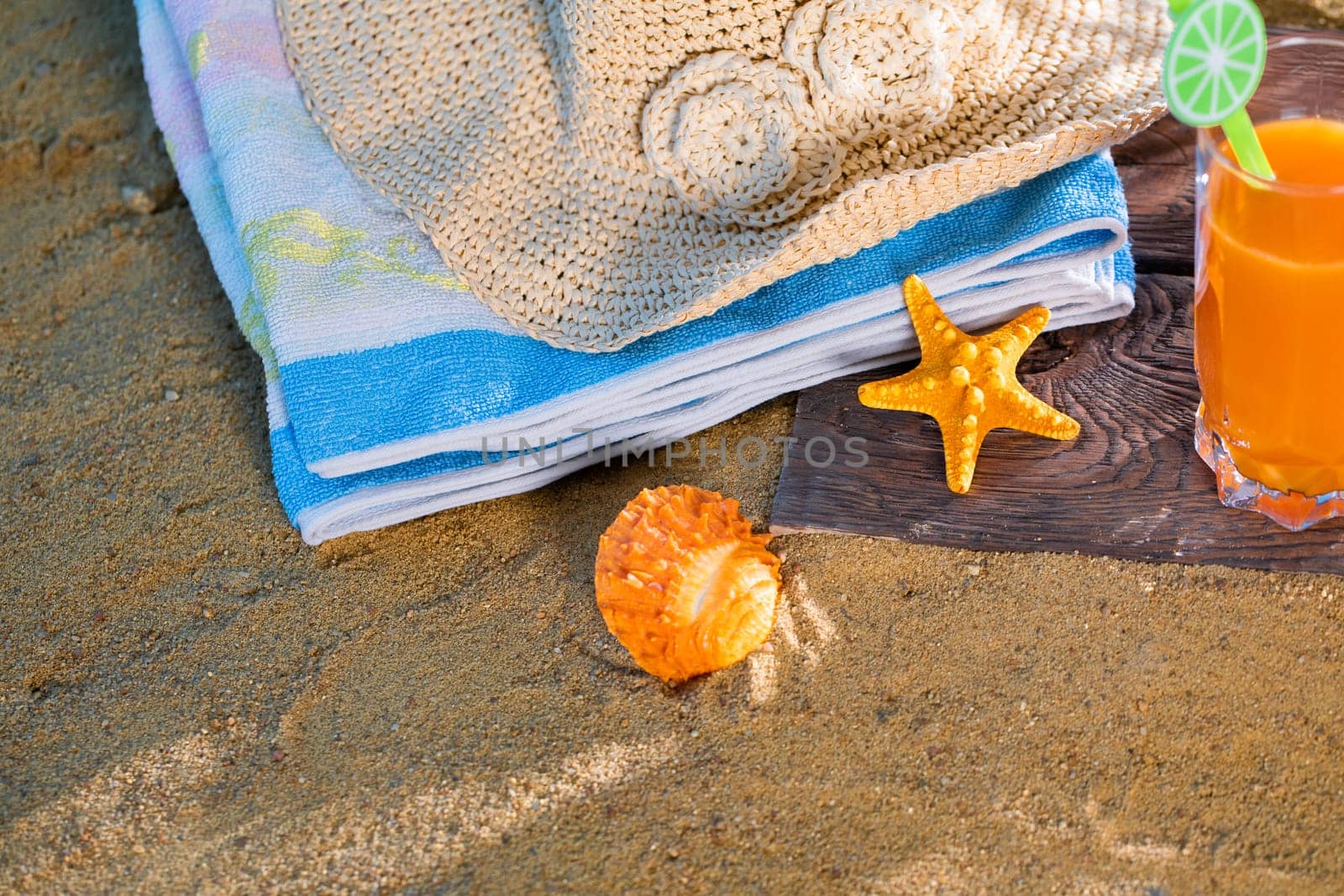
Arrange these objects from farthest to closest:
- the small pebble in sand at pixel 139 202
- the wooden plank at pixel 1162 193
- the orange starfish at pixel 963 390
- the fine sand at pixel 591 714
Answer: the small pebble in sand at pixel 139 202
the wooden plank at pixel 1162 193
the orange starfish at pixel 963 390
the fine sand at pixel 591 714

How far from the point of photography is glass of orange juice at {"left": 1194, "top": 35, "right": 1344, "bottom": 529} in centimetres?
121

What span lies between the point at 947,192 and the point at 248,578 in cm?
114

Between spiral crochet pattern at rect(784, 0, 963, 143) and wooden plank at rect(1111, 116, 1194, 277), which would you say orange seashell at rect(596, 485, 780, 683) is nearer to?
spiral crochet pattern at rect(784, 0, 963, 143)

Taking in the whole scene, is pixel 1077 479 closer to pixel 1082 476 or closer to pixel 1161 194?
pixel 1082 476

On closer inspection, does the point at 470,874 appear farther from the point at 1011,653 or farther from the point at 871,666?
the point at 1011,653

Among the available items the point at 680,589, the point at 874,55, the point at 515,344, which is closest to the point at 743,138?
the point at 874,55

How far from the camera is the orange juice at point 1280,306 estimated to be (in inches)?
47.3

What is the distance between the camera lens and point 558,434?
1696mm

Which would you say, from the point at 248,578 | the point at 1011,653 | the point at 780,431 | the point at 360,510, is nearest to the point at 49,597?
the point at 248,578

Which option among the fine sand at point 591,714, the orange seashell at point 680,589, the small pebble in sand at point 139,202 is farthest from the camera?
the small pebble in sand at point 139,202

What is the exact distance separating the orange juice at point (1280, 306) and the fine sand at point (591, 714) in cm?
19

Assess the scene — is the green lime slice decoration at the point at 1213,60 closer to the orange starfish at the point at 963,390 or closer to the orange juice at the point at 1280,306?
the orange juice at the point at 1280,306

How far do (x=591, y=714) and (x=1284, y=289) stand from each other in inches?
37.2

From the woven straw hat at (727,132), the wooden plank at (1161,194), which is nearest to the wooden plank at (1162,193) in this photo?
the wooden plank at (1161,194)
